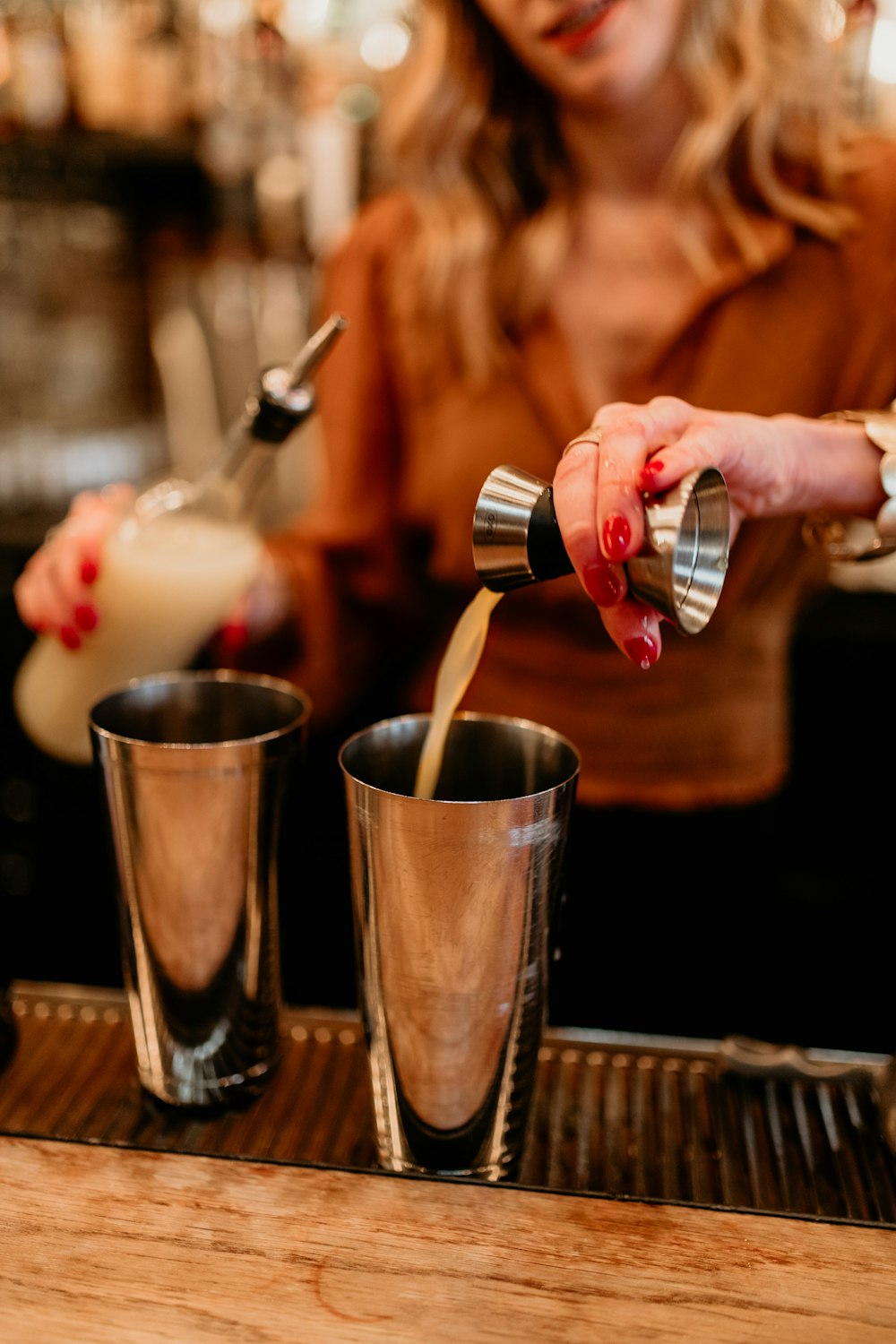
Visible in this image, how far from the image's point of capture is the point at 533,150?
1619mm

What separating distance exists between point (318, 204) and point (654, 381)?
6.74ft

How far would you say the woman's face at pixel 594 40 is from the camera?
1.28m

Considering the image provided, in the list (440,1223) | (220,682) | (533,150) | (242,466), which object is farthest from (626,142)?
(440,1223)

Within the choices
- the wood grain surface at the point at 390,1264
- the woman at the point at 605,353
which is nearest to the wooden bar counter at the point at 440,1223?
the wood grain surface at the point at 390,1264

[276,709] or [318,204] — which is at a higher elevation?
[318,204]

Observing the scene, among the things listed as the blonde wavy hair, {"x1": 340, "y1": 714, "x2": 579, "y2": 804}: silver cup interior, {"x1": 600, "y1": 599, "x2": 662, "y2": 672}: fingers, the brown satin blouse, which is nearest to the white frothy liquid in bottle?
{"x1": 340, "y1": 714, "x2": 579, "y2": 804}: silver cup interior

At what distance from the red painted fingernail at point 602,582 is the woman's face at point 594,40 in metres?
0.88

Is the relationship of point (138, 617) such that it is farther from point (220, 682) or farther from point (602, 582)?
point (602, 582)

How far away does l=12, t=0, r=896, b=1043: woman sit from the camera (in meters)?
1.42

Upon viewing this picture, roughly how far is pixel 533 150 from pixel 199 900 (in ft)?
4.02

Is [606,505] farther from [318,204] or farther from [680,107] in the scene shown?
[318,204]

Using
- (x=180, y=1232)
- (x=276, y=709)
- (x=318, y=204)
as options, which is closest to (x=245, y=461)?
(x=276, y=709)

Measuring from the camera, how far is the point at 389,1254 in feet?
2.22

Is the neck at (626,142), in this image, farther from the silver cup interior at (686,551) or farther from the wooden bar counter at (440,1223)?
the wooden bar counter at (440,1223)
